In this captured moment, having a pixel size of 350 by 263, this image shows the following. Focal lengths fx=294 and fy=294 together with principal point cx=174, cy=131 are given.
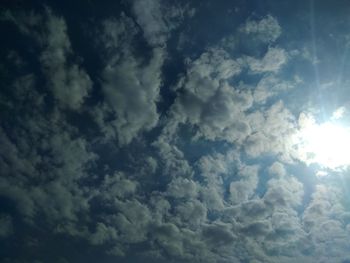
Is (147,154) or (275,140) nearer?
Answer: (275,140)

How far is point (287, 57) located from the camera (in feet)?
34.2

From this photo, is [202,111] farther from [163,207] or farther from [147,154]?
[163,207]

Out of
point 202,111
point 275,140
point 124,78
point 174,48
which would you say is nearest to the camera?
point 174,48

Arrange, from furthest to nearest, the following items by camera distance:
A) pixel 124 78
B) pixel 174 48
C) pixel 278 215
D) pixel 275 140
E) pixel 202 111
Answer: pixel 278 215
pixel 275 140
pixel 202 111
pixel 124 78
pixel 174 48

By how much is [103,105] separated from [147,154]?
3681 millimetres

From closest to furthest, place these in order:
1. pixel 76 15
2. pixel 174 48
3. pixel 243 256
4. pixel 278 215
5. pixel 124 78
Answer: pixel 76 15 < pixel 174 48 < pixel 124 78 < pixel 278 215 < pixel 243 256

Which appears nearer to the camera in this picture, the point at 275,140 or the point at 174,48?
the point at 174,48

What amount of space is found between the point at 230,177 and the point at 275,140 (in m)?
3.35

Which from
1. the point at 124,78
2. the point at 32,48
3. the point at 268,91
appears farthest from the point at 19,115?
the point at 268,91

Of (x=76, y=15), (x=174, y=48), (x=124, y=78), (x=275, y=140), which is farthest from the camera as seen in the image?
(x=275, y=140)

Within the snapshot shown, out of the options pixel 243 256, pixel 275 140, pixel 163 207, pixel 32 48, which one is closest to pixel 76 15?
Answer: pixel 32 48

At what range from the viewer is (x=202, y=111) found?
12.1 metres

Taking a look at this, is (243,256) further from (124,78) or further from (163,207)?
(124,78)

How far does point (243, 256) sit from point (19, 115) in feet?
62.7
